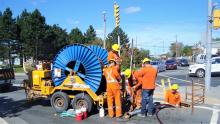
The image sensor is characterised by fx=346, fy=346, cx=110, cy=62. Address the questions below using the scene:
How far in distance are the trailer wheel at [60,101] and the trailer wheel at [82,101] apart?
1.02ft

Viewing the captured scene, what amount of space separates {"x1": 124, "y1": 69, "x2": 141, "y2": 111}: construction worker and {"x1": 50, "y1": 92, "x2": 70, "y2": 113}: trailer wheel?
7.23ft

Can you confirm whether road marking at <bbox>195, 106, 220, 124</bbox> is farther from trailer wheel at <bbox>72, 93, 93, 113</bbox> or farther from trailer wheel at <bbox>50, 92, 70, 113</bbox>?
trailer wheel at <bbox>50, 92, 70, 113</bbox>

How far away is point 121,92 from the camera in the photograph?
464 inches

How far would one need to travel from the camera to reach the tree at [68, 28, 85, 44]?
231 ft

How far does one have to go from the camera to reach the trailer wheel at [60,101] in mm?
11825

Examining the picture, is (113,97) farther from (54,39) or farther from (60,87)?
(54,39)

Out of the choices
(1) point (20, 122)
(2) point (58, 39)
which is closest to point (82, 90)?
(1) point (20, 122)

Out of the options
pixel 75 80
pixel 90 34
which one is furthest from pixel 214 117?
pixel 90 34

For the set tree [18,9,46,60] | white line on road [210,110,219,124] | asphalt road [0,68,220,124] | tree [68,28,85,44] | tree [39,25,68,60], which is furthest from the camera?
tree [68,28,85,44]

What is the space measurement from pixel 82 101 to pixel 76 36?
6059cm

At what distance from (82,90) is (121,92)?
133cm

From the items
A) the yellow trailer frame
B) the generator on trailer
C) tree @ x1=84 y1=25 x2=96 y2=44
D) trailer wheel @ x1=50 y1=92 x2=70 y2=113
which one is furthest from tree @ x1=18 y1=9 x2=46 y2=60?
trailer wheel @ x1=50 y1=92 x2=70 y2=113

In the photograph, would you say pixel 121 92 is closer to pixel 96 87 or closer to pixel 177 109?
pixel 96 87

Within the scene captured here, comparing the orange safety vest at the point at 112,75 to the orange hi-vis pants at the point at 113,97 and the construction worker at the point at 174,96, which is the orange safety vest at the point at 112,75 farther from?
the construction worker at the point at 174,96
